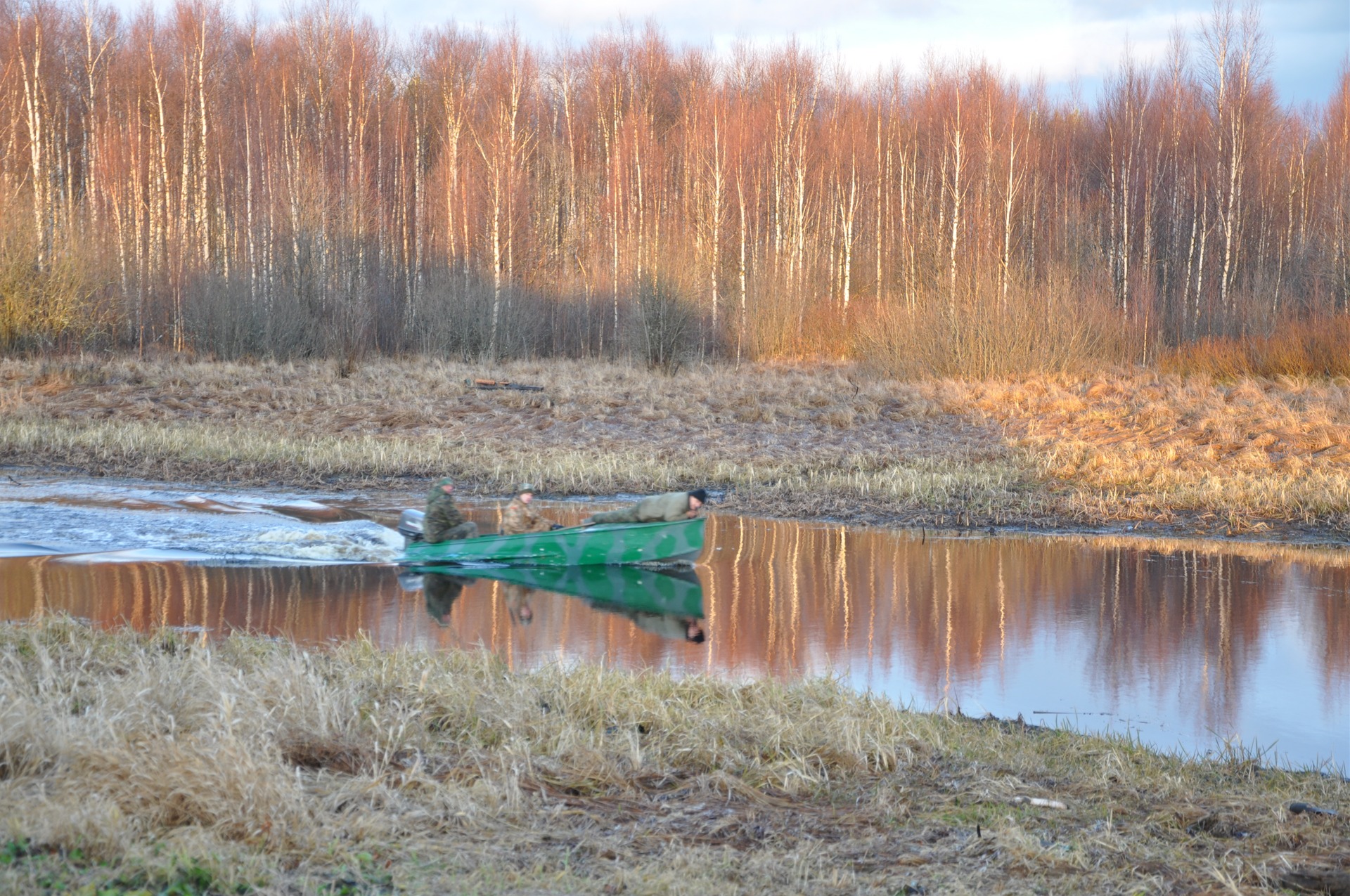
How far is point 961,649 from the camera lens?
10406 millimetres

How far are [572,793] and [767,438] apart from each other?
53.1 feet

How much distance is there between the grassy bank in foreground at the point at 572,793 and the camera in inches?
173

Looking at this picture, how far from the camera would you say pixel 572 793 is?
5.52m

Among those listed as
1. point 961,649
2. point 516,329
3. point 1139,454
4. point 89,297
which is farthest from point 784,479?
point 89,297

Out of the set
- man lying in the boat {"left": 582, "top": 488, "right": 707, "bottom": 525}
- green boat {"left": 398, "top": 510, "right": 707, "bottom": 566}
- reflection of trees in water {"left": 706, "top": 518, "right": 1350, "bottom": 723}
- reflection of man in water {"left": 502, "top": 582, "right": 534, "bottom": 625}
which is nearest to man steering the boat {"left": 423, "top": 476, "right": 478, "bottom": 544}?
green boat {"left": 398, "top": 510, "right": 707, "bottom": 566}

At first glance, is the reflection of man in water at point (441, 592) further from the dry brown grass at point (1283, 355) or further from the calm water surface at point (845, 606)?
the dry brown grass at point (1283, 355)

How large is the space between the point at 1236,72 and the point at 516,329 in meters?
22.1

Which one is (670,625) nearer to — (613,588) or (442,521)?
(613,588)

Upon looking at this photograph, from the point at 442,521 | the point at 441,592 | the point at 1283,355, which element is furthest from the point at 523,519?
the point at 1283,355

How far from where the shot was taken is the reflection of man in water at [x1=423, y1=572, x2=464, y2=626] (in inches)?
447

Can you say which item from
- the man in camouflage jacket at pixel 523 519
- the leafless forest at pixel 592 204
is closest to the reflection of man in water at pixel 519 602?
the man in camouflage jacket at pixel 523 519

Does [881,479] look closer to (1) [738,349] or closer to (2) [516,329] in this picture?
(1) [738,349]

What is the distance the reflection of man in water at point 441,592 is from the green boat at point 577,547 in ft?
0.84

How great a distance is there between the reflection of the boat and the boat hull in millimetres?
117
